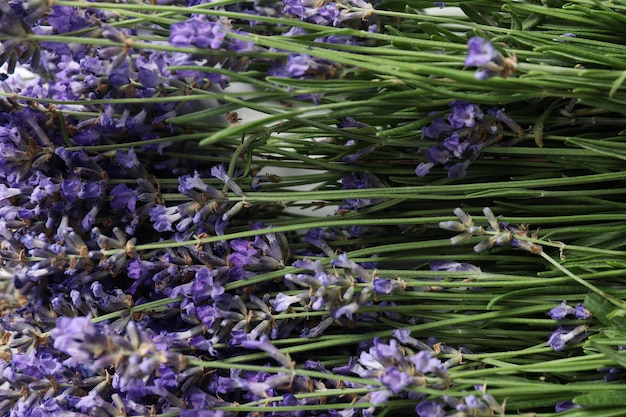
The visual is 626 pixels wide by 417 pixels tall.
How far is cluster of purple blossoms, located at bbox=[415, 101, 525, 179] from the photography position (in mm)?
979

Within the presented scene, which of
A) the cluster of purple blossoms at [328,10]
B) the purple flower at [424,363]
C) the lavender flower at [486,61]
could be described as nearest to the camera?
the lavender flower at [486,61]

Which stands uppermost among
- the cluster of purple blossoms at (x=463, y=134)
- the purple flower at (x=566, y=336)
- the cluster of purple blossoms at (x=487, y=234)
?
the cluster of purple blossoms at (x=463, y=134)

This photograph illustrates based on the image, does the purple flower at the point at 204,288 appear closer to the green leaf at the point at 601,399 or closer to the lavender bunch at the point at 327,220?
the lavender bunch at the point at 327,220

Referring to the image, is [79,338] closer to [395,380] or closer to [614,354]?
[395,380]

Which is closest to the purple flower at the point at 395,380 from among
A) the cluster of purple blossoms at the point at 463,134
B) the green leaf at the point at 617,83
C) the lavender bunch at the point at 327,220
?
the lavender bunch at the point at 327,220

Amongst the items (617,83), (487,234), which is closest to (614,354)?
(487,234)

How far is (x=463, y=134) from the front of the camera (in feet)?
3.32

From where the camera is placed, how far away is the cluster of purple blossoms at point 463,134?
979 millimetres

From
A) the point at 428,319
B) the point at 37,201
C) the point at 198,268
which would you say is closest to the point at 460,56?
the point at 428,319

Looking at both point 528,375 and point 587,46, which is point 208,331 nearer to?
point 528,375

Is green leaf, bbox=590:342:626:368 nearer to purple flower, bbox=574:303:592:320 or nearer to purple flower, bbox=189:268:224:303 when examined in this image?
purple flower, bbox=574:303:592:320

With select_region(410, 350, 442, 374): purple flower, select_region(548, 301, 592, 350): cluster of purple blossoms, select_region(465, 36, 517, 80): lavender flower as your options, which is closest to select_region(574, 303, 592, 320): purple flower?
select_region(548, 301, 592, 350): cluster of purple blossoms

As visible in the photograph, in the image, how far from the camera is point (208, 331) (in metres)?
1.09

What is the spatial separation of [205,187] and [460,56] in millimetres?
470
